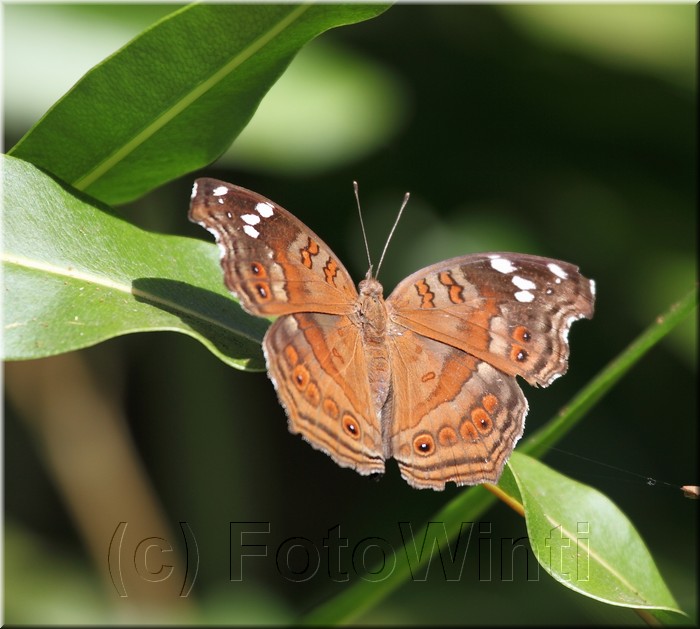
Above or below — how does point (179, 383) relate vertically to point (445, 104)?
below

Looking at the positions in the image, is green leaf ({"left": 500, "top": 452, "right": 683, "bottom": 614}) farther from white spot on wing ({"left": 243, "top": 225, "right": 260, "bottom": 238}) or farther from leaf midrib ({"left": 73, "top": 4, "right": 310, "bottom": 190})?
leaf midrib ({"left": 73, "top": 4, "right": 310, "bottom": 190})

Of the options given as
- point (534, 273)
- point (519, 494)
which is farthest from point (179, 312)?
point (534, 273)

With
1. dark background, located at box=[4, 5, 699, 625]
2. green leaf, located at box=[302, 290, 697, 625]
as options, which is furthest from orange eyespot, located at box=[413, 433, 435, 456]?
dark background, located at box=[4, 5, 699, 625]

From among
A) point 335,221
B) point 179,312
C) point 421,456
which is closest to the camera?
point 179,312

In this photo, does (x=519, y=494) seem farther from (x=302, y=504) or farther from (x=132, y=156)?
(x=302, y=504)

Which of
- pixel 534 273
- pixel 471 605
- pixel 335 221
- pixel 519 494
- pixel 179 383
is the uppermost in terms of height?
pixel 534 273
